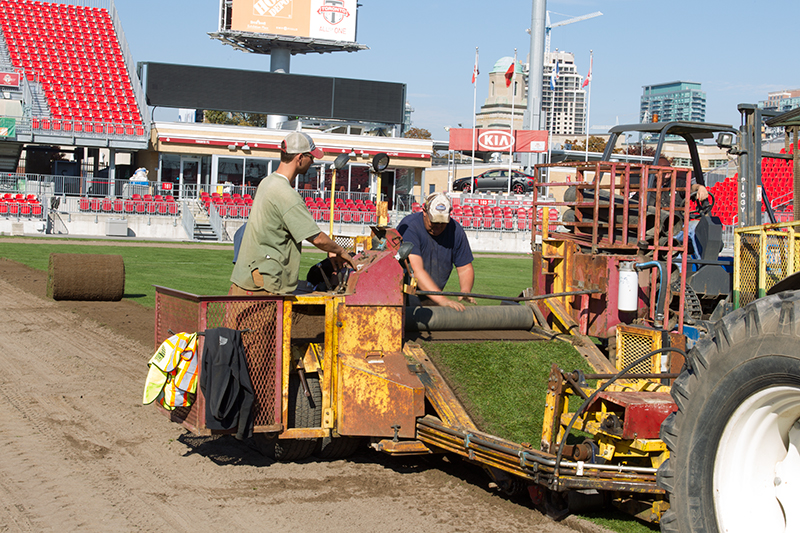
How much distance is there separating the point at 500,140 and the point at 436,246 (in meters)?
44.3

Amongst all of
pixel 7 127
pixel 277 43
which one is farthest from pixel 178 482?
pixel 277 43

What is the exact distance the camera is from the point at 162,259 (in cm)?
2192

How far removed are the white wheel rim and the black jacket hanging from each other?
300 cm

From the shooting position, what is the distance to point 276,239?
573 cm

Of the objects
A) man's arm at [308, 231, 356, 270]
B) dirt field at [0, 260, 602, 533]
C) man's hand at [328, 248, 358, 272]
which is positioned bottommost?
dirt field at [0, 260, 602, 533]

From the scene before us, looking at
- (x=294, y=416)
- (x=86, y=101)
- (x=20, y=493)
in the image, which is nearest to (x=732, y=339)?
(x=294, y=416)

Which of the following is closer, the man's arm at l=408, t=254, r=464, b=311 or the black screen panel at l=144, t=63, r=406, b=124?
the man's arm at l=408, t=254, r=464, b=311

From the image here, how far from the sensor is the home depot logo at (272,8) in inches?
1817

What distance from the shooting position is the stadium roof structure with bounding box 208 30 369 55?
46.4 m

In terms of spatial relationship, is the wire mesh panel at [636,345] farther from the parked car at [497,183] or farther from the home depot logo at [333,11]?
the parked car at [497,183]

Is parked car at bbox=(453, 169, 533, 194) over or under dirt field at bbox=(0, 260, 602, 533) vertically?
over

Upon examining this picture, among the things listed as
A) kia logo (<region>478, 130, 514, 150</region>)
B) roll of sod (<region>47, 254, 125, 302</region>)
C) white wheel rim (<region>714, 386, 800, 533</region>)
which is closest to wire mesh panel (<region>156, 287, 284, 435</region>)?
white wheel rim (<region>714, 386, 800, 533</region>)

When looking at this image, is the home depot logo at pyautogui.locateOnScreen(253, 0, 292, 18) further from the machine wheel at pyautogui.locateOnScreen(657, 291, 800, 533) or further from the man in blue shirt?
the machine wheel at pyautogui.locateOnScreen(657, 291, 800, 533)

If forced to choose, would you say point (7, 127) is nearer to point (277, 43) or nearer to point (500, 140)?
point (277, 43)
